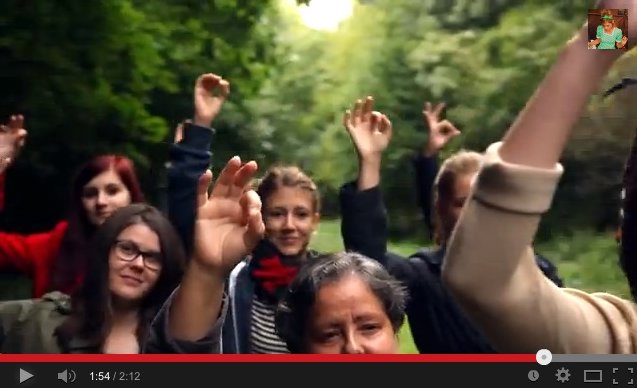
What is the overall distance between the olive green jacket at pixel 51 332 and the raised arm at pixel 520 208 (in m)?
0.50

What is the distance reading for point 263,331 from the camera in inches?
40.9

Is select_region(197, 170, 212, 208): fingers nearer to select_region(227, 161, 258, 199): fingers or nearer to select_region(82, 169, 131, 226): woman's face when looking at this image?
select_region(227, 161, 258, 199): fingers

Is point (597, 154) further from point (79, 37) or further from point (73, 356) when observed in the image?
point (79, 37)

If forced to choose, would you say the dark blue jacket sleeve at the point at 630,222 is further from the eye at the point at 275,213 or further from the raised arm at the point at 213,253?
the eye at the point at 275,213

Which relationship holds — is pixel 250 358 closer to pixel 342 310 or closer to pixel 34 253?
pixel 342 310

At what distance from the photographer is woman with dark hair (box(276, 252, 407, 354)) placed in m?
0.76

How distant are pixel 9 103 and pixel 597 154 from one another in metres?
0.79

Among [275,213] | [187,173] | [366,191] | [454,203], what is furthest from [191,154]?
[454,203]

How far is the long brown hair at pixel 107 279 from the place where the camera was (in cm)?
97

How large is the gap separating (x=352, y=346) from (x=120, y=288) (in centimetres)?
38

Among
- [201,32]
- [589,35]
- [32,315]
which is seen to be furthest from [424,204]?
[589,35]
